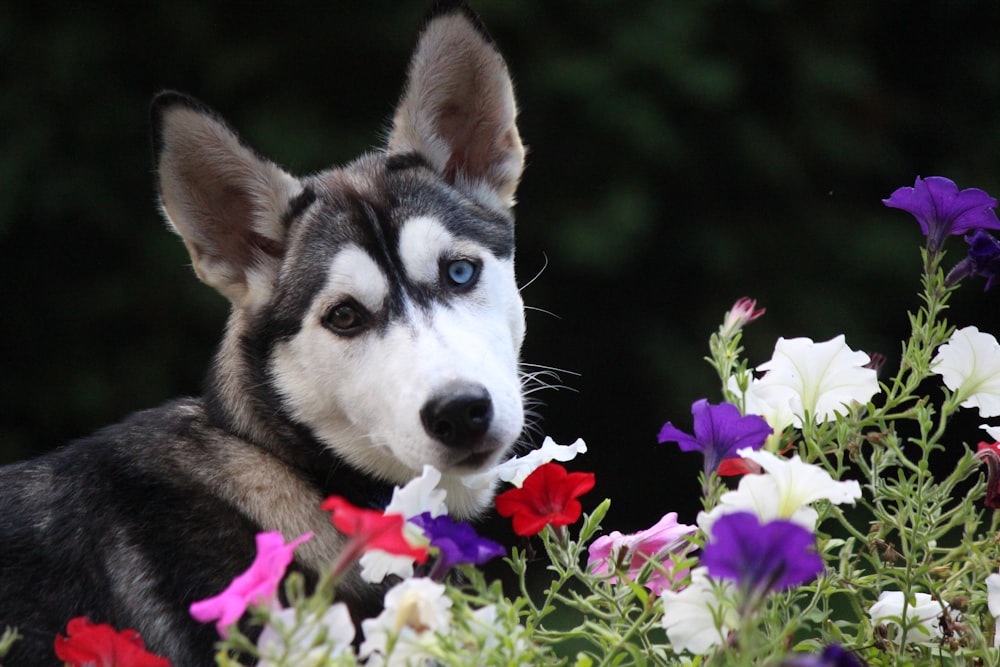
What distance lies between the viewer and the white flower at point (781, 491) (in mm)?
1438

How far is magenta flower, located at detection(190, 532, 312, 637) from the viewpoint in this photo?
1.31 metres

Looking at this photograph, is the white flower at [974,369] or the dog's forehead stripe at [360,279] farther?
the dog's forehead stripe at [360,279]

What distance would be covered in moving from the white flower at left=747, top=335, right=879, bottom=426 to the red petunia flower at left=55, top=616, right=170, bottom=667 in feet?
3.42

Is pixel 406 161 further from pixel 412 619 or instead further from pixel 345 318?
pixel 412 619

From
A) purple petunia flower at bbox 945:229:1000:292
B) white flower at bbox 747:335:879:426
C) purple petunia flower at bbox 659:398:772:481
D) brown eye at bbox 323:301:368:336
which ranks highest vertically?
purple petunia flower at bbox 945:229:1000:292

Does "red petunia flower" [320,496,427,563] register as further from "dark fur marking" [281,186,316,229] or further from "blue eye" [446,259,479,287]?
Answer: "dark fur marking" [281,186,316,229]

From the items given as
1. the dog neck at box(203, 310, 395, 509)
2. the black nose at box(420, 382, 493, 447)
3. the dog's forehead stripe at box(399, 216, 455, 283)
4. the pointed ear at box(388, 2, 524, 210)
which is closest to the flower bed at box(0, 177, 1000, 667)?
the black nose at box(420, 382, 493, 447)

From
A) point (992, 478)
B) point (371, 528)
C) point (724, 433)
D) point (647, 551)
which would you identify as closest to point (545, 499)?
point (647, 551)

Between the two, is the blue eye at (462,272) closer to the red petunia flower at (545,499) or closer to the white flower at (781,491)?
the red petunia flower at (545,499)

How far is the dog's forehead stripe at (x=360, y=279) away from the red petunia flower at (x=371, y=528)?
1184 millimetres

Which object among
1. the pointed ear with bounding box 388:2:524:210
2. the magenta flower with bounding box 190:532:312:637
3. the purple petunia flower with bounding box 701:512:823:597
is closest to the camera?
the purple petunia flower with bounding box 701:512:823:597

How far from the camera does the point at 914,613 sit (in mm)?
1849

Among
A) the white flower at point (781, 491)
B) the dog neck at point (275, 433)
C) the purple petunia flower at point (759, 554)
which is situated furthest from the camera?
the dog neck at point (275, 433)

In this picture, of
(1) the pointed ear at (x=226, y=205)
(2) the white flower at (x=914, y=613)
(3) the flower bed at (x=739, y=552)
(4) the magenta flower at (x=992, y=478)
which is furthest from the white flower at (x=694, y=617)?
(1) the pointed ear at (x=226, y=205)
